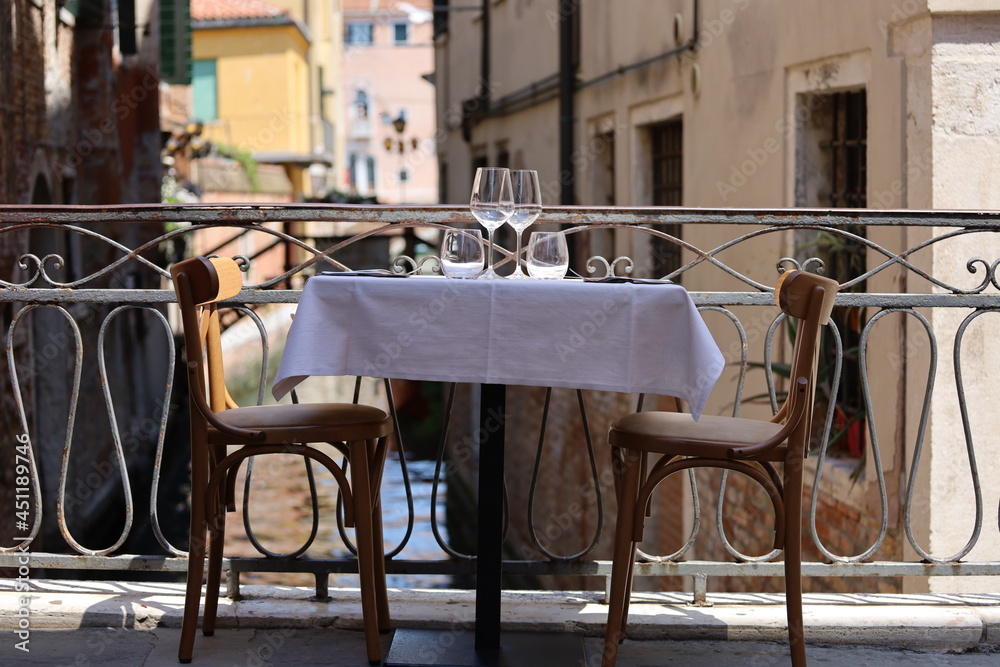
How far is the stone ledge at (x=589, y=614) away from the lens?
3.38m

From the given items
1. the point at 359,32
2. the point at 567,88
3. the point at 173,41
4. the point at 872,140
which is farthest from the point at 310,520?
the point at 359,32

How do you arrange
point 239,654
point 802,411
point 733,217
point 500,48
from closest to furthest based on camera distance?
point 802,411 → point 239,654 → point 733,217 → point 500,48

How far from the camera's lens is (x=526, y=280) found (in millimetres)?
2852

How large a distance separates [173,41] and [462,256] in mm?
13532

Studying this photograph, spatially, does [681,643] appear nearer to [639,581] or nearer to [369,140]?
[639,581]

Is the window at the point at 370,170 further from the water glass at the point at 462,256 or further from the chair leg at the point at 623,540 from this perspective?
the chair leg at the point at 623,540

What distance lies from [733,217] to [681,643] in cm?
126

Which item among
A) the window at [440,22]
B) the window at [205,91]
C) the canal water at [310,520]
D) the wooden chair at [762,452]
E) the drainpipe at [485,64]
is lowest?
the canal water at [310,520]

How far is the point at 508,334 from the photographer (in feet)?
9.08

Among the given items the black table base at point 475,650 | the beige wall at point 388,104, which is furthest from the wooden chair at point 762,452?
the beige wall at point 388,104

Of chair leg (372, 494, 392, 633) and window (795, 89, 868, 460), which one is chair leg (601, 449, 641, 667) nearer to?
chair leg (372, 494, 392, 633)

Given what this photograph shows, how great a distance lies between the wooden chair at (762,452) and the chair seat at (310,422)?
62 cm

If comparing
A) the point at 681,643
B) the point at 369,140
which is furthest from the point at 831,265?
the point at 369,140

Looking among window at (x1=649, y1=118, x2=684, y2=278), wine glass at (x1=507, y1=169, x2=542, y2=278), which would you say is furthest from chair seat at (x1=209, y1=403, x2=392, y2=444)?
window at (x1=649, y1=118, x2=684, y2=278)
